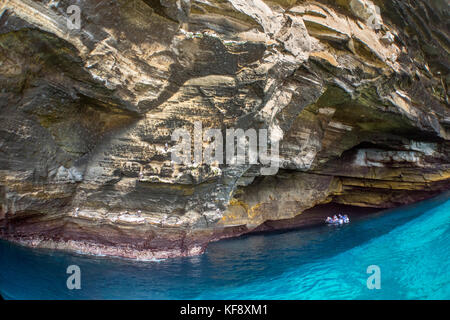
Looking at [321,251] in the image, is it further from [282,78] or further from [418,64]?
[418,64]

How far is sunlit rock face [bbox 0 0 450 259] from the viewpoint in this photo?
22.5 ft

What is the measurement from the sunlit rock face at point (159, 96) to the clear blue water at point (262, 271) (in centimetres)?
99

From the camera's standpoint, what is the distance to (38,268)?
23.5ft

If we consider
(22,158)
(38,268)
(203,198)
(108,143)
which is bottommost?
(38,268)

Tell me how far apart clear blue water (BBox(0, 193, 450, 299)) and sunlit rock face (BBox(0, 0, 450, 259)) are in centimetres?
99

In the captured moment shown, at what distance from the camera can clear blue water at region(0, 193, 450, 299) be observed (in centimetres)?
681

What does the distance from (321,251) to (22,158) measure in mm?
10328

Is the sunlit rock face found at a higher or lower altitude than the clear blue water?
higher

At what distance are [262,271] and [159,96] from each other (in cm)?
634

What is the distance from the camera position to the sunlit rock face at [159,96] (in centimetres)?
685

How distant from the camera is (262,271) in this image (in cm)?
859

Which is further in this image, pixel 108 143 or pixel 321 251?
pixel 321 251
